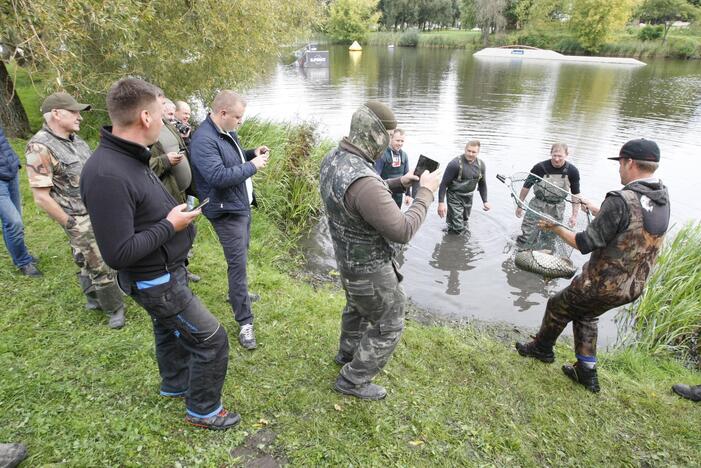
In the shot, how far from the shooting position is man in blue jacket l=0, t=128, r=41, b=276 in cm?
466

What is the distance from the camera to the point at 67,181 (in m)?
3.93

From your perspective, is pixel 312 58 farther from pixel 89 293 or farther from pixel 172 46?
pixel 89 293

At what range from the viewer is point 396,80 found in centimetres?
2881

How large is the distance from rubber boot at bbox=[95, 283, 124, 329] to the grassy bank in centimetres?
11

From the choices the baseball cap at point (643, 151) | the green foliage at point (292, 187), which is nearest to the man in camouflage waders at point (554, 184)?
the baseball cap at point (643, 151)

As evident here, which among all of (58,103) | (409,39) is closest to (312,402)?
(58,103)

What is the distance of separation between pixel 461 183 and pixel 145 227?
601cm

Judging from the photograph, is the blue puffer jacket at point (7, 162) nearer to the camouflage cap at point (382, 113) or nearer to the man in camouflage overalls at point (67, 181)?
the man in camouflage overalls at point (67, 181)

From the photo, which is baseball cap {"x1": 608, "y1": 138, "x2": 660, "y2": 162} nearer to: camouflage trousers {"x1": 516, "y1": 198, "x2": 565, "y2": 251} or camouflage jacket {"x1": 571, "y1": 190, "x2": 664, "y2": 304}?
camouflage jacket {"x1": 571, "y1": 190, "x2": 664, "y2": 304}

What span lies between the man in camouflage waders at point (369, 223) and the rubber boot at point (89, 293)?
2.82m

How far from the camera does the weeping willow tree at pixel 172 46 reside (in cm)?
669

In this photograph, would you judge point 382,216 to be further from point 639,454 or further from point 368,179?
point 639,454

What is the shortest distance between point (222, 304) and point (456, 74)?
30.8 metres

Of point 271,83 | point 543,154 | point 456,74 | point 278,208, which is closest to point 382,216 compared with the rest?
point 278,208
